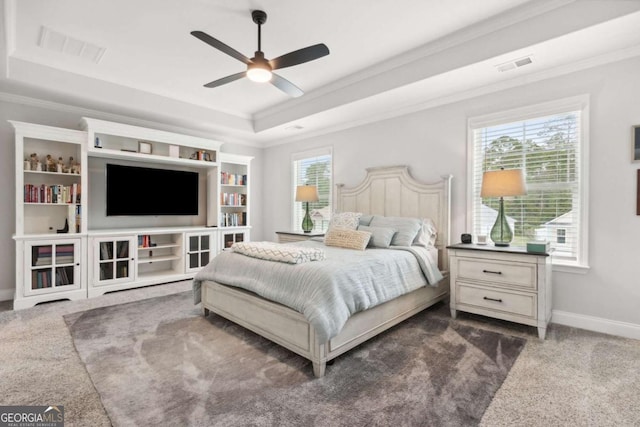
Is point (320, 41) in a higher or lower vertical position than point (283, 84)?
higher

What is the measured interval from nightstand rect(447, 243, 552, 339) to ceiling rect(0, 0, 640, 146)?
5.73 ft

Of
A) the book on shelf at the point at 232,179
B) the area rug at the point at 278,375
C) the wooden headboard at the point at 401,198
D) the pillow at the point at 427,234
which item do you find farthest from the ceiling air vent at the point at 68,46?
the pillow at the point at 427,234

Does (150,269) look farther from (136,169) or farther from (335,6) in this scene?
(335,6)

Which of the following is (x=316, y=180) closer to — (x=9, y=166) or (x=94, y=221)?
(x=94, y=221)

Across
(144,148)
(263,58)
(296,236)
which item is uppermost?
(263,58)

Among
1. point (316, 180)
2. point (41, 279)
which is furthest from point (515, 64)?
point (41, 279)

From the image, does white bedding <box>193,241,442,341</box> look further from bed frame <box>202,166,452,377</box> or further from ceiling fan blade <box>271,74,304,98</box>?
ceiling fan blade <box>271,74,304,98</box>

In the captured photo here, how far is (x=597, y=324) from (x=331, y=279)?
2520 millimetres

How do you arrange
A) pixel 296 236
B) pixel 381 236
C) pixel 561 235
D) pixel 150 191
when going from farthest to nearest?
pixel 296 236 < pixel 150 191 < pixel 381 236 < pixel 561 235

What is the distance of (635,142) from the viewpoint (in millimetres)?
2629

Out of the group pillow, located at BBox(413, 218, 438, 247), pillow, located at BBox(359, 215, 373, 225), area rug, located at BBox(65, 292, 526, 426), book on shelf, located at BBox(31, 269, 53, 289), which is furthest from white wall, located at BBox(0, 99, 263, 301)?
pillow, located at BBox(413, 218, 438, 247)

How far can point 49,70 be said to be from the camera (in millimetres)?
3541

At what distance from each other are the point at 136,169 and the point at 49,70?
145cm

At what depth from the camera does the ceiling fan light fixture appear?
2603 millimetres
